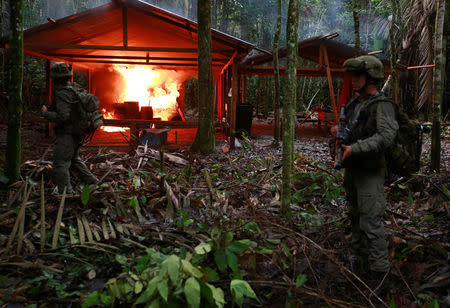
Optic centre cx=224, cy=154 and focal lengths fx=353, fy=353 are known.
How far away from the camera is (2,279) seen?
291 cm

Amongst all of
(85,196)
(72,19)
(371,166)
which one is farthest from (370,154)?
(72,19)

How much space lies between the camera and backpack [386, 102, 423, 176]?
327cm

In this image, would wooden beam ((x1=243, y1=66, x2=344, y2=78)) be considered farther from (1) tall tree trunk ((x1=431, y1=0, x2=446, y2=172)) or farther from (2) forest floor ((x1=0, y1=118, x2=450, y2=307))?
(2) forest floor ((x1=0, y1=118, x2=450, y2=307))

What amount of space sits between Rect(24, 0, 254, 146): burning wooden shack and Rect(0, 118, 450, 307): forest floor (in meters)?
6.32

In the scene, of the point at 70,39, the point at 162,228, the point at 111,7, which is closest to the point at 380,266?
the point at 162,228

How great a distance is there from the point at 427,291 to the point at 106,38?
13440mm

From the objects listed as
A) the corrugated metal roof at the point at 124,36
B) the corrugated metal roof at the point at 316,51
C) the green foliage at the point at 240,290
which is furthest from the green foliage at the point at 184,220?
the corrugated metal roof at the point at 316,51

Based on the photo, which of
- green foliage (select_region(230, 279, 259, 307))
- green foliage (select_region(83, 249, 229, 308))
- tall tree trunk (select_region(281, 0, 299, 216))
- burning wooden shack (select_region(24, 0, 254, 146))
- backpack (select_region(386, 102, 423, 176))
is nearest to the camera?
green foliage (select_region(83, 249, 229, 308))

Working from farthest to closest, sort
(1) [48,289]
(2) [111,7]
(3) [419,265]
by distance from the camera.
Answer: (2) [111,7] → (3) [419,265] → (1) [48,289]

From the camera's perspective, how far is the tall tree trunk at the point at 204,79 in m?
8.70

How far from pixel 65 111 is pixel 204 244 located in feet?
9.76

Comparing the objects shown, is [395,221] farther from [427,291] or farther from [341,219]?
[427,291]

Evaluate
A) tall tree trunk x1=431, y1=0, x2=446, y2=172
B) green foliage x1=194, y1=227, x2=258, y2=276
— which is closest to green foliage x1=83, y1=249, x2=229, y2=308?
green foliage x1=194, y1=227, x2=258, y2=276

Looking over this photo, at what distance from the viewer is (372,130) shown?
3.23 metres
